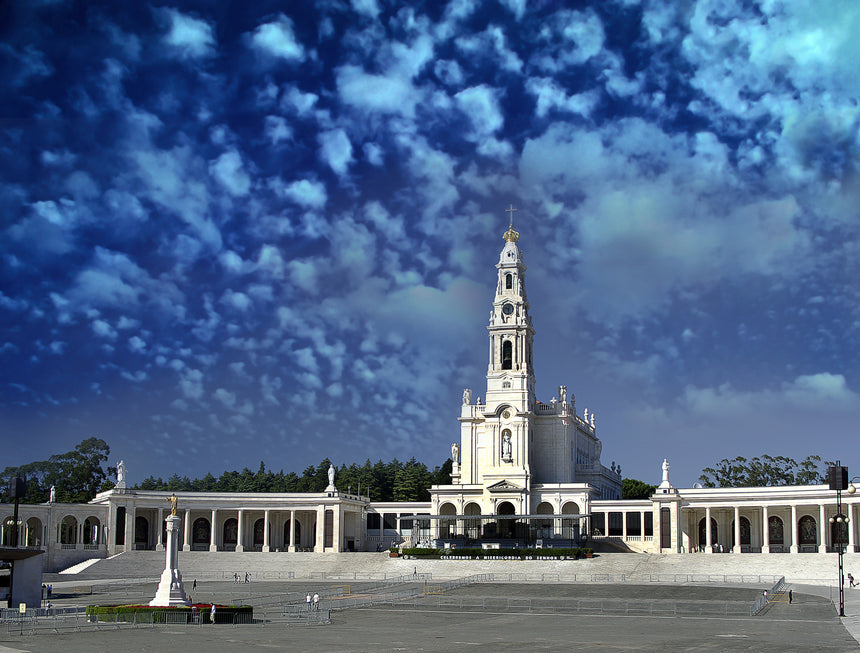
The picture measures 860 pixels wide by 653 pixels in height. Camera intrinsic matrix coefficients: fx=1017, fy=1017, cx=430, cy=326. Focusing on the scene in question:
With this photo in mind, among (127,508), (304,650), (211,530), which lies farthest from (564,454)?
(304,650)

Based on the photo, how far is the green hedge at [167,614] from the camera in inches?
1831

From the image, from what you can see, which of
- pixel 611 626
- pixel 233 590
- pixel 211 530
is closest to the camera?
pixel 611 626

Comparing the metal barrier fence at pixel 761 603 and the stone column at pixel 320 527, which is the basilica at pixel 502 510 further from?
the metal barrier fence at pixel 761 603

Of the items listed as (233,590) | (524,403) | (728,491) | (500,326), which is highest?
(500,326)

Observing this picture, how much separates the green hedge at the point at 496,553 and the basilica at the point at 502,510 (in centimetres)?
602

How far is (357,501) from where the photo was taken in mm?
112625

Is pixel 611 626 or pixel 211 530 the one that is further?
pixel 211 530

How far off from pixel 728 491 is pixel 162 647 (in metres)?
74.4

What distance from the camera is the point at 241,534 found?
4220 inches

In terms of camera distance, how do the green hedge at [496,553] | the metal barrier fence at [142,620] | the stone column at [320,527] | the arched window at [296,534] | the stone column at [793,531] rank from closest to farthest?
the metal barrier fence at [142,620] < the green hedge at [496,553] < the stone column at [793,531] < the stone column at [320,527] < the arched window at [296,534]

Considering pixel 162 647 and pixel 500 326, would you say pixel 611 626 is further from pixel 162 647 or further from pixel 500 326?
pixel 500 326

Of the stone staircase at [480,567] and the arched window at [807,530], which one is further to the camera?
the arched window at [807,530]

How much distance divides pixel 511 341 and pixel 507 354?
61.2 inches

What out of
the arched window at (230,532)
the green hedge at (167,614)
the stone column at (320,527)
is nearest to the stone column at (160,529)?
the arched window at (230,532)
